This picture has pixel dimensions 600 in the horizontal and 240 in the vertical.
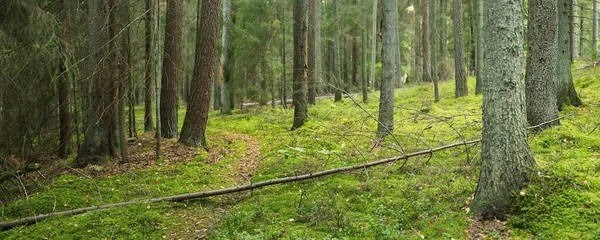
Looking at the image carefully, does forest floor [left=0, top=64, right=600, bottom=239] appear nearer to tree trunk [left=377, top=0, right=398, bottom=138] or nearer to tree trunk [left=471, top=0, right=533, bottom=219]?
tree trunk [left=471, top=0, right=533, bottom=219]

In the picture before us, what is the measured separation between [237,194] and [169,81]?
6.15m

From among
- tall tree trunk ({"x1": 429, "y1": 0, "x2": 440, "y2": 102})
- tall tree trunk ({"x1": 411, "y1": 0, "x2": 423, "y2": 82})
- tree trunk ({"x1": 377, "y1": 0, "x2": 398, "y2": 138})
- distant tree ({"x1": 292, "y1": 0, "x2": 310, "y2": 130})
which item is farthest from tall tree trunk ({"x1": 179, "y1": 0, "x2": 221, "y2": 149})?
tall tree trunk ({"x1": 411, "y1": 0, "x2": 423, "y2": 82})

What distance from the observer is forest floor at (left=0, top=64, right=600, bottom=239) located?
4566 mm

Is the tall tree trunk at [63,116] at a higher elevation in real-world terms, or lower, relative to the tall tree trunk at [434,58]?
lower

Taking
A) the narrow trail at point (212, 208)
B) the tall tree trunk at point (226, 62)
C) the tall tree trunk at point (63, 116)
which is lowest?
the narrow trail at point (212, 208)

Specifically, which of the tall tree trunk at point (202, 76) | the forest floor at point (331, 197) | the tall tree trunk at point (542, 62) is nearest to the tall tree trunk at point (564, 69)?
the forest floor at point (331, 197)

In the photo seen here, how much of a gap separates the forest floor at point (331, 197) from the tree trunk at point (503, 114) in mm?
174

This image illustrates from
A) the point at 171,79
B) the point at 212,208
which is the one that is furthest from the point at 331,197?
the point at 171,79

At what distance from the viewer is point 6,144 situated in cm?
837

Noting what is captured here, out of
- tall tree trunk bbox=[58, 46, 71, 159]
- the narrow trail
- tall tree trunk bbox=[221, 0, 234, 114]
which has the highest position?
tall tree trunk bbox=[221, 0, 234, 114]

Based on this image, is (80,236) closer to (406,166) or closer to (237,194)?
(237,194)

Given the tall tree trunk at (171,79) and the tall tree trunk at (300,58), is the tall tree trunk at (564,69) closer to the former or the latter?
the tall tree trunk at (300,58)

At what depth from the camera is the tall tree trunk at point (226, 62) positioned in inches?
698

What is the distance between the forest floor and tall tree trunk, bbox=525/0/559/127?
56 cm
